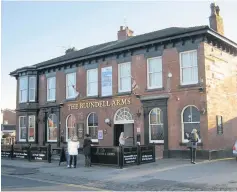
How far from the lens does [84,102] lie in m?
23.3

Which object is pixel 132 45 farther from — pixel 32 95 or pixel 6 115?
pixel 6 115

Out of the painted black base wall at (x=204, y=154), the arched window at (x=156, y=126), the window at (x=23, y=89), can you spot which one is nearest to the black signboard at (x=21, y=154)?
the arched window at (x=156, y=126)

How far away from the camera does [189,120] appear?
59.9 feet

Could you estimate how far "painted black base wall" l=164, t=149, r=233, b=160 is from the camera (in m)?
17.2

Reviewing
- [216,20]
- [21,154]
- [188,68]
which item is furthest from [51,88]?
[216,20]

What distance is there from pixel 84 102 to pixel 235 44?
10842mm

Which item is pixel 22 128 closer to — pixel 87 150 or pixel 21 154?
pixel 21 154

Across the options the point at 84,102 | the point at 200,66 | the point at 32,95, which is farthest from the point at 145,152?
the point at 32,95

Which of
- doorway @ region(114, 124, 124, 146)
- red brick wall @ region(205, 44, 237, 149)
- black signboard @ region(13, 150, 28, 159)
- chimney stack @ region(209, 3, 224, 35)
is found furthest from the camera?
doorway @ region(114, 124, 124, 146)

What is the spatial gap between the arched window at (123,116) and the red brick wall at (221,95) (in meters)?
5.17

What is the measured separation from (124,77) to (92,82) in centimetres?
292

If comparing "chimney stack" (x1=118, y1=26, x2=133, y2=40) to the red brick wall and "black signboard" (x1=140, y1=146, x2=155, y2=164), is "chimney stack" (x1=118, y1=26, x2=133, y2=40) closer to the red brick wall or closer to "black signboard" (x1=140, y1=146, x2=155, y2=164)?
the red brick wall

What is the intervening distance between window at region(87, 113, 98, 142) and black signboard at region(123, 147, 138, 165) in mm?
7453

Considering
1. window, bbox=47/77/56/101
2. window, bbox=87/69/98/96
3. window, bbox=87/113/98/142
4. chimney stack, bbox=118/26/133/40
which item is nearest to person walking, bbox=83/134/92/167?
window, bbox=87/113/98/142
